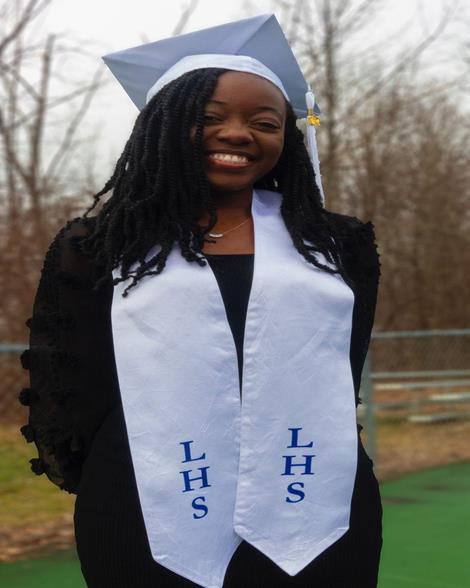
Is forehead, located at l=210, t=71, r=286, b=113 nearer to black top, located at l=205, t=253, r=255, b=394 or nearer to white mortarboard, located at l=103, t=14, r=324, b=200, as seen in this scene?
white mortarboard, located at l=103, t=14, r=324, b=200

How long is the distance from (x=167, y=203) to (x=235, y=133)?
0.59 ft

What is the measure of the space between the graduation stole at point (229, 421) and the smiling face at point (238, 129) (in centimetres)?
22

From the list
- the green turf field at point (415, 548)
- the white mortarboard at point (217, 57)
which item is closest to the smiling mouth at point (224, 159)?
the white mortarboard at point (217, 57)

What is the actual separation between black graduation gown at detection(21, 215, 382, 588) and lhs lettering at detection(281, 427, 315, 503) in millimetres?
112

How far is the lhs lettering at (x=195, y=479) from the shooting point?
171cm

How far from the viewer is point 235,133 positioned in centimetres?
191

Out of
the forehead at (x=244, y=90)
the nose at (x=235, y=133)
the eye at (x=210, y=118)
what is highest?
the forehead at (x=244, y=90)

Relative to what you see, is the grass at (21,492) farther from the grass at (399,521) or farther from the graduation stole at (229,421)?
the graduation stole at (229,421)

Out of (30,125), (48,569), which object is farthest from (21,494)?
(30,125)

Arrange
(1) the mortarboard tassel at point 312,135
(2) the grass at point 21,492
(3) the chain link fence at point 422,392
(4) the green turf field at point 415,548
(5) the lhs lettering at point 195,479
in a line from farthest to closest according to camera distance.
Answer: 1. (3) the chain link fence at point 422,392
2. (2) the grass at point 21,492
3. (4) the green turf field at point 415,548
4. (1) the mortarboard tassel at point 312,135
5. (5) the lhs lettering at point 195,479

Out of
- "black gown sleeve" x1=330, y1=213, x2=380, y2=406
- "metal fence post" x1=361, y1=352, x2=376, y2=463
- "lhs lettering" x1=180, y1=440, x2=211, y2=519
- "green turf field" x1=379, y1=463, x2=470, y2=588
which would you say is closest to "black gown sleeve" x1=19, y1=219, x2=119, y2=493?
"lhs lettering" x1=180, y1=440, x2=211, y2=519

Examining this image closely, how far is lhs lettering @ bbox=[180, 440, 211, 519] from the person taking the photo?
171cm

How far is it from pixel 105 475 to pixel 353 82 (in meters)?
12.2

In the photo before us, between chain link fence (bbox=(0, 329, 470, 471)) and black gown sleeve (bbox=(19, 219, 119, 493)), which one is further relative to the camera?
chain link fence (bbox=(0, 329, 470, 471))
